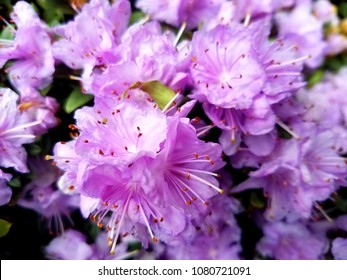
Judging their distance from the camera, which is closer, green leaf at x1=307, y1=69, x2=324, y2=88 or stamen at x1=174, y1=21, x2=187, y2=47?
stamen at x1=174, y1=21, x2=187, y2=47

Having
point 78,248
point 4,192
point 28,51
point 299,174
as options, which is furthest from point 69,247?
point 299,174

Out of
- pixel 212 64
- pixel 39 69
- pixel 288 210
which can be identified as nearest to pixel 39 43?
pixel 39 69

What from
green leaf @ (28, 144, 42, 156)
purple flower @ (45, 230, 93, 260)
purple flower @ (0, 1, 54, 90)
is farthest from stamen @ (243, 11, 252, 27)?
purple flower @ (45, 230, 93, 260)

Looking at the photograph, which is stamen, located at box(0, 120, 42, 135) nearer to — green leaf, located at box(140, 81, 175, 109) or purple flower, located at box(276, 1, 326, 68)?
green leaf, located at box(140, 81, 175, 109)

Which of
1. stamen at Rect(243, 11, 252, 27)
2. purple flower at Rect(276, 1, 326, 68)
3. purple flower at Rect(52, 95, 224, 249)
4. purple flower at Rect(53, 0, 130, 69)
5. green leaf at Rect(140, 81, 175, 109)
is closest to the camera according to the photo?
purple flower at Rect(52, 95, 224, 249)

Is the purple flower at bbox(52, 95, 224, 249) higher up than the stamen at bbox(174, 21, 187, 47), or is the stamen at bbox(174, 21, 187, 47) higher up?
the stamen at bbox(174, 21, 187, 47)

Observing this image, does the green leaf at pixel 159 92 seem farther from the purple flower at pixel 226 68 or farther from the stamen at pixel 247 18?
the stamen at pixel 247 18

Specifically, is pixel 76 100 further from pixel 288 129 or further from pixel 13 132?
pixel 288 129
